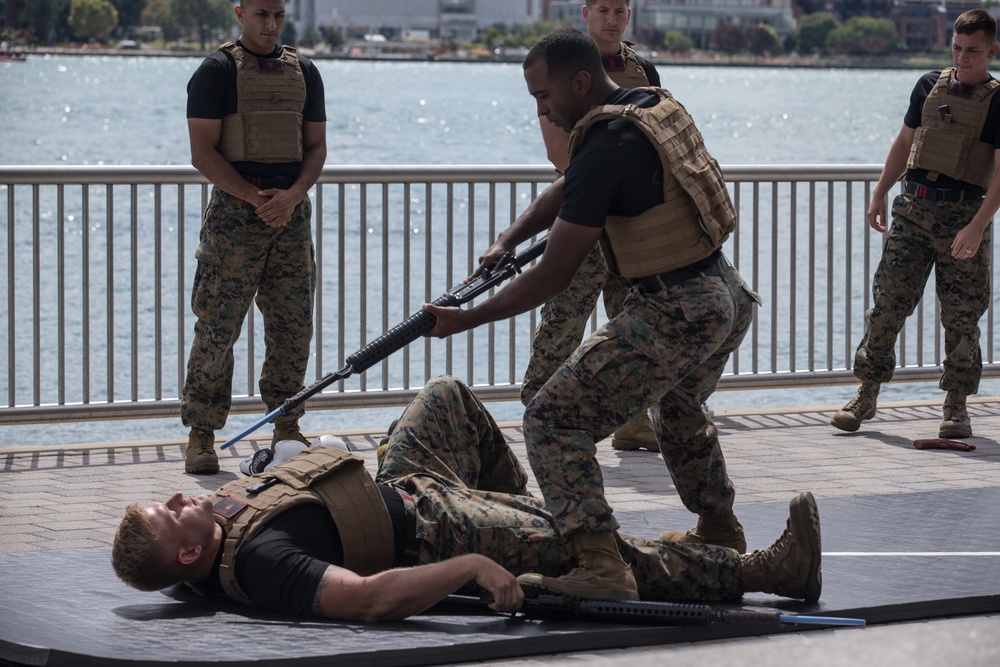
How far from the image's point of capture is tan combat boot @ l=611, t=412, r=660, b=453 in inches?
294

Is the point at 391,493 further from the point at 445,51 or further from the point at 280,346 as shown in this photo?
the point at 445,51

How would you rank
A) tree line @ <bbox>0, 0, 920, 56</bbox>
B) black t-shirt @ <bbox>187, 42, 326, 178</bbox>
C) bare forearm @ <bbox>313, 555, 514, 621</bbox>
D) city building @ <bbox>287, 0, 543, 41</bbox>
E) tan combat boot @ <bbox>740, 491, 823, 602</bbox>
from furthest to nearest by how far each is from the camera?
city building @ <bbox>287, 0, 543, 41</bbox>, tree line @ <bbox>0, 0, 920, 56</bbox>, black t-shirt @ <bbox>187, 42, 326, 178</bbox>, tan combat boot @ <bbox>740, 491, 823, 602</bbox>, bare forearm @ <bbox>313, 555, 514, 621</bbox>

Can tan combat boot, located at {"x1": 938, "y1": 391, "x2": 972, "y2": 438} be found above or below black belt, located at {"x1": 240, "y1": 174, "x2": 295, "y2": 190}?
below

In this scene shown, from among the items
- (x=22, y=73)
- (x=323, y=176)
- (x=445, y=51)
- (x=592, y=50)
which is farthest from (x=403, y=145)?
(x=445, y=51)

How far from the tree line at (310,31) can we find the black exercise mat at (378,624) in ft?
309

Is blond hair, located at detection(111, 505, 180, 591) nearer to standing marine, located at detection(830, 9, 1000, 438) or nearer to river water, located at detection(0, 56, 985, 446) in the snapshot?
standing marine, located at detection(830, 9, 1000, 438)

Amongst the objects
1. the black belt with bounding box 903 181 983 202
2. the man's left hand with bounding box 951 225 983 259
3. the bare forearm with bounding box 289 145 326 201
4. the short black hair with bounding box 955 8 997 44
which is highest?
the short black hair with bounding box 955 8 997 44

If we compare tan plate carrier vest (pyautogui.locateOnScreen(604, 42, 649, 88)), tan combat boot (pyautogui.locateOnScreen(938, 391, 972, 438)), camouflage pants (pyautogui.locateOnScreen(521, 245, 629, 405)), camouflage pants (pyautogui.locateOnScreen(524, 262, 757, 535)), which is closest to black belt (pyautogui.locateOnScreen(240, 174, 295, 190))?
camouflage pants (pyautogui.locateOnScreen(521, 245, 629, 405))

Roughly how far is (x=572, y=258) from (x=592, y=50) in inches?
25.0

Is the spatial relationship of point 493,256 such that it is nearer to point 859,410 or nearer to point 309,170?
point 309,170

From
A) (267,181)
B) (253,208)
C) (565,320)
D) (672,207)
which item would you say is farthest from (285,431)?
(672,207)

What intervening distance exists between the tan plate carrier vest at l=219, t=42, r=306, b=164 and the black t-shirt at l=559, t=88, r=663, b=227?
2506 millimetres

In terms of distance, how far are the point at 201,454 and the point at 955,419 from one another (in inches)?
143

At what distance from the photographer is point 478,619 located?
455cm
